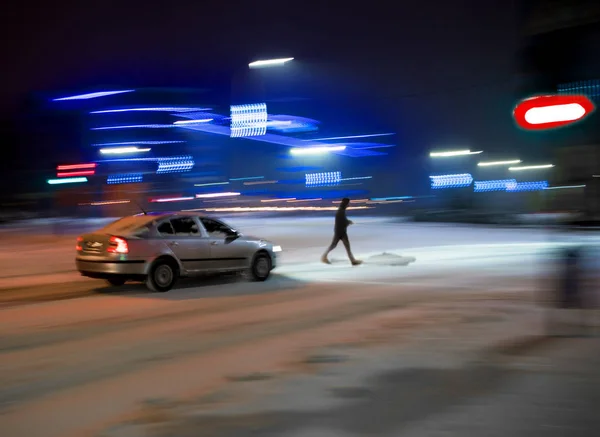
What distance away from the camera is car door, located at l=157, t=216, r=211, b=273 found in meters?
11.9

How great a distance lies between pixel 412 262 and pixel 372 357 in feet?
33.7

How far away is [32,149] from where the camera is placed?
7738cm

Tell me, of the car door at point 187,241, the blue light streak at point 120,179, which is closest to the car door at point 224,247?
the car door at point 187,241

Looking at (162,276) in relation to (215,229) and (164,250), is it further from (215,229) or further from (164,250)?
(215,229)

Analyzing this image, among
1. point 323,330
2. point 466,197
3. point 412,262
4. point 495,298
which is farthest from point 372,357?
point 466,197

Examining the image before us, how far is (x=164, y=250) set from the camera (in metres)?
11.6

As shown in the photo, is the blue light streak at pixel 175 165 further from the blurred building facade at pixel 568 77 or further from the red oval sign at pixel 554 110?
the red oval sign at pixel 554 110

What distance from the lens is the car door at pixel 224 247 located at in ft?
41.2

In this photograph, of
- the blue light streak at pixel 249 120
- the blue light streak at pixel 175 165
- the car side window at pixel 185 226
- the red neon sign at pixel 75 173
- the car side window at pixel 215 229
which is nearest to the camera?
the car side window at pixel 185 226

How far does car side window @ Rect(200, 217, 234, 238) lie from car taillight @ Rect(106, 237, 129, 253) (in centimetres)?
188

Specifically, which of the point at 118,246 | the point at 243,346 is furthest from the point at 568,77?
the point at 118,246

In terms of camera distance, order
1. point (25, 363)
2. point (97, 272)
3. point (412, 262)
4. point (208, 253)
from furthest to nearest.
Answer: point (412, 262), point (208, 253), point (97, 272), point (25, 363)

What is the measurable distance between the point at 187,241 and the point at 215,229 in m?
0.89

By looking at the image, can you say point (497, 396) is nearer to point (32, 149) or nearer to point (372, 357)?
point (372, 357)
